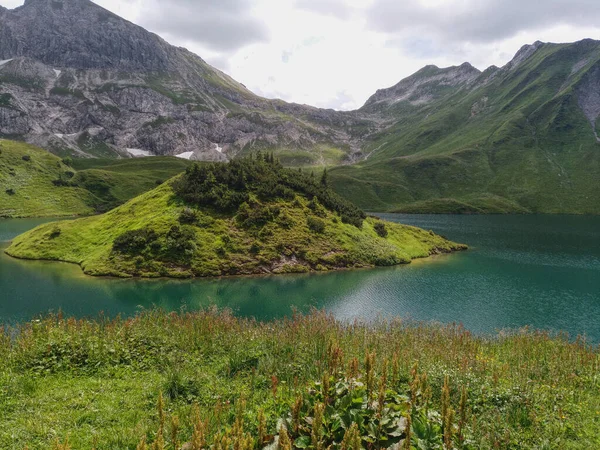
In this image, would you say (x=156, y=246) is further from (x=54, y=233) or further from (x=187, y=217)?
(x=54, y=233)

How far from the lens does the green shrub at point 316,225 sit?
71750mm

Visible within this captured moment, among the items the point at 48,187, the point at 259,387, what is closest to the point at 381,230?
the point at 259,387

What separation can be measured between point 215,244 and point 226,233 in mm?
3624

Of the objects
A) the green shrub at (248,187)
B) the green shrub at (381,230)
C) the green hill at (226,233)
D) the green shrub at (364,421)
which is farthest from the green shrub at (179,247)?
the green shrub at (364,421)

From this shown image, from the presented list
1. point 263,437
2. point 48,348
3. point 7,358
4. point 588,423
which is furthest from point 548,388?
point 7,358

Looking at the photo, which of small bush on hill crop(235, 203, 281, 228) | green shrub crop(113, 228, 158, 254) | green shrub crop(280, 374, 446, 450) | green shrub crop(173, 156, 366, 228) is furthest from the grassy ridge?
green shrub crop(173, 156, 366, 228)

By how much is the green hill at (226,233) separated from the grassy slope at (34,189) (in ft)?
307

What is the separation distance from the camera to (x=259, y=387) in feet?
44.7

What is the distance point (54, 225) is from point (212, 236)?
113 ft

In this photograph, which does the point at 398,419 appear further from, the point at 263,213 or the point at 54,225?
the point at 54,225

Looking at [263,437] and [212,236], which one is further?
[212,236]

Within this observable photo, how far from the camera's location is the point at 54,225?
72.2m

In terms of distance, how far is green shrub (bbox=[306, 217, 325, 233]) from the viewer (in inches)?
2825

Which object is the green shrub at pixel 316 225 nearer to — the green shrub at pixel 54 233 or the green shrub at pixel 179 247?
the green shrub at pixel 179 247
